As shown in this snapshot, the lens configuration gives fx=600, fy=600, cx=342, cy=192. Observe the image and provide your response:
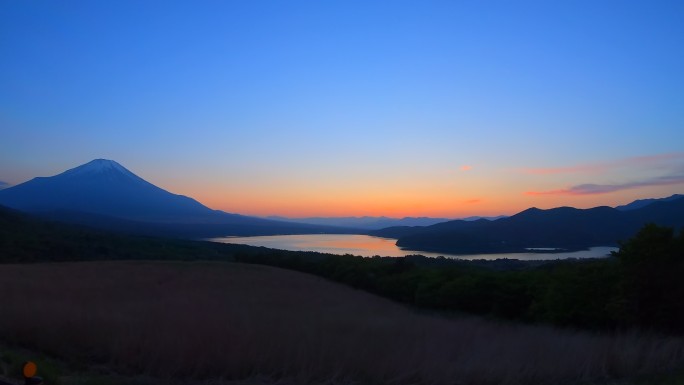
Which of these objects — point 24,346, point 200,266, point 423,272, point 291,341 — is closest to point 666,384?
point 291,341

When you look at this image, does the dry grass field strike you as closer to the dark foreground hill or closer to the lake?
the lake

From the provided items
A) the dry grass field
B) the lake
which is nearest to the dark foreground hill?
the lake

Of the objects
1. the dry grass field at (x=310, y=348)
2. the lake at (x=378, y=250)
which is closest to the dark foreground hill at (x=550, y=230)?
the lake at (x=378, y=250)

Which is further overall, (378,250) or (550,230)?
(378,250)

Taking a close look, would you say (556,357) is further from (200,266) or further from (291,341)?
(200,266)

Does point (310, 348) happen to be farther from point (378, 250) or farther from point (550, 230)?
point (550, 230)

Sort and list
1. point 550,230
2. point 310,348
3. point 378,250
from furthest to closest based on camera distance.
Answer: point 378,250
point 550,230
point 310,348

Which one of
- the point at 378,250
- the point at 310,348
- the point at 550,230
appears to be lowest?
the point at 310,348

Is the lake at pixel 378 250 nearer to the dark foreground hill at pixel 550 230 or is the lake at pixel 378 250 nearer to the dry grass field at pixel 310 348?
the dark foreground hill at pixel 550 230

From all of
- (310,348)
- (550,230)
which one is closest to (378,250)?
(550,230)

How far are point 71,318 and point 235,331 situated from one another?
425 cm

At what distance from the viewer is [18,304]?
16.2m

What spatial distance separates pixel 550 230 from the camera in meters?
79.8

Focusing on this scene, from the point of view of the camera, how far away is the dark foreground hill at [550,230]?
65188mm
